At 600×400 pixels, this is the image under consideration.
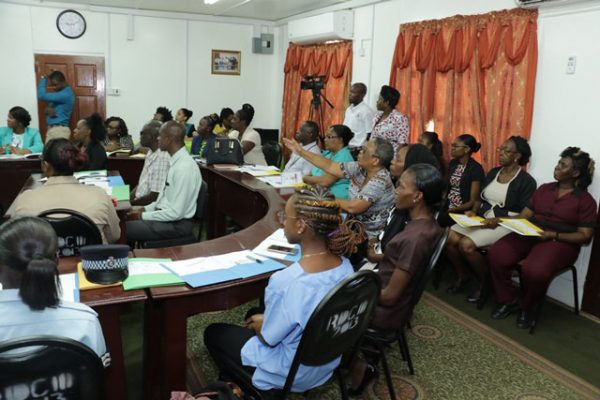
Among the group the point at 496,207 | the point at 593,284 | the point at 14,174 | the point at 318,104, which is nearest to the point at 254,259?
the point at 496,207

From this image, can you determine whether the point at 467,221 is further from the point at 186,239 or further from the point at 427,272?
the point at 186,239

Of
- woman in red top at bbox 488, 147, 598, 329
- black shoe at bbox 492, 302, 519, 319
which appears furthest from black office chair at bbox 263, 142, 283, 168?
black shoe at bbox 492, 302, 519, 319

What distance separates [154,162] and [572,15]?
10.7 feet

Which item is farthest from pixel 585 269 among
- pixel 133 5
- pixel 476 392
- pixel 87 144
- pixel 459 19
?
pixel 133 5

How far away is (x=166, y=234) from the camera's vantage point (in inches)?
131

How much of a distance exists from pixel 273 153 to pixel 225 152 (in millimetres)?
945

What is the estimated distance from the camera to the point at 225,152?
4965mm

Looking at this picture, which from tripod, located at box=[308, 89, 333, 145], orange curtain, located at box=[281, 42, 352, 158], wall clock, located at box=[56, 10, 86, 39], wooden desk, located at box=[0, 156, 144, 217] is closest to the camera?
wooden desk, located at box=[0, 156, 144, 217]

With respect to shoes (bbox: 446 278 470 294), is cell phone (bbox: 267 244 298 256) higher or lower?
higher

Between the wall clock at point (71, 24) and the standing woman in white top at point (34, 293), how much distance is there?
730cm

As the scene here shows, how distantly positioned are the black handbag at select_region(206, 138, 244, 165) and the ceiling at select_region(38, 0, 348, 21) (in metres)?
2.87

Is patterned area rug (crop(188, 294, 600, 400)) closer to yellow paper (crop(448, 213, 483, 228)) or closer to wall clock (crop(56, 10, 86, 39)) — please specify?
yellow paper (crop(448, 213, 483, 228))

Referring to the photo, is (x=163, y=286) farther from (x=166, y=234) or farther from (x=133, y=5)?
(x=133, y=5)

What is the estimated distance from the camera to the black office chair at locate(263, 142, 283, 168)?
224 inches
